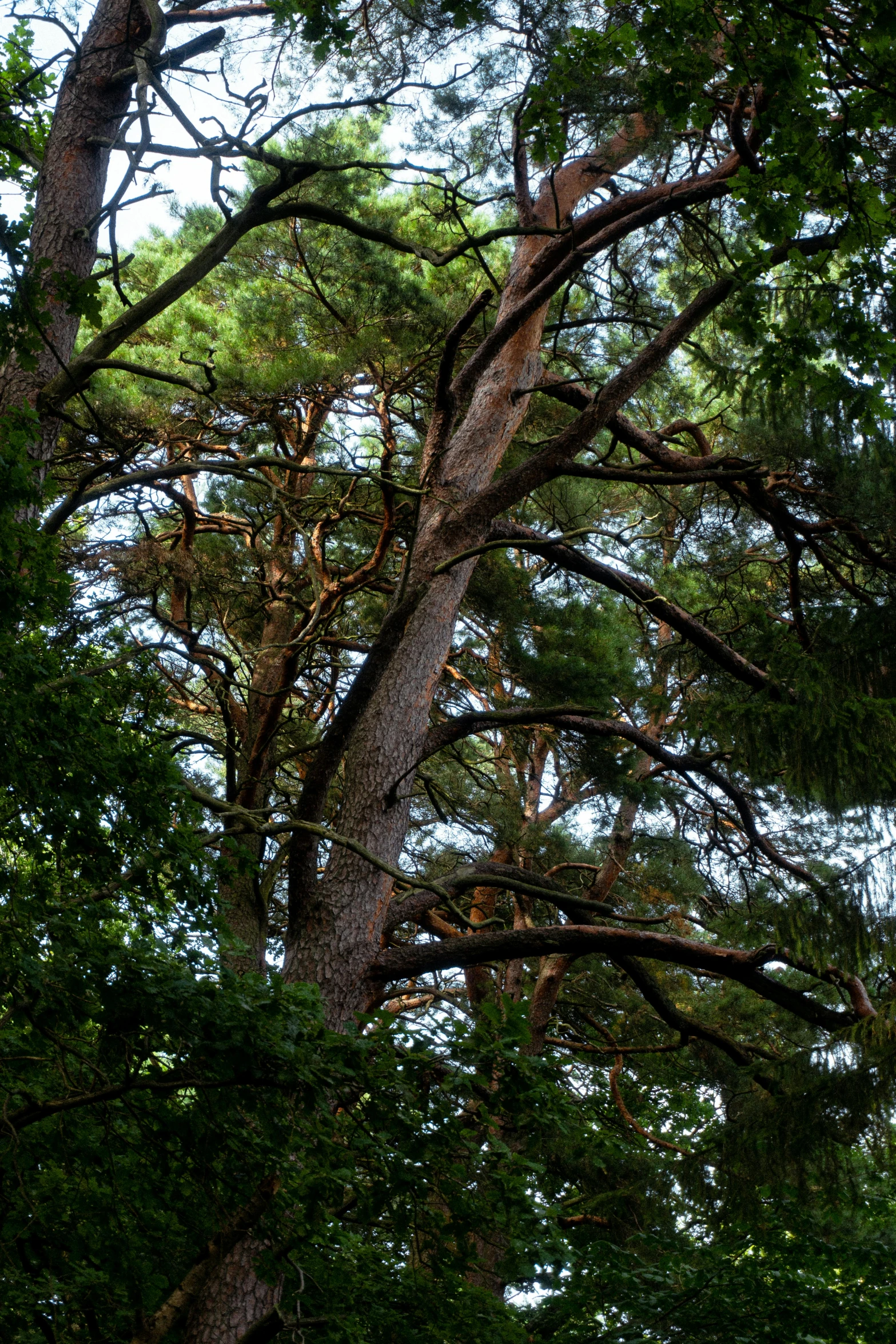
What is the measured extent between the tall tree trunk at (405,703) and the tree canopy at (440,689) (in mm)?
26

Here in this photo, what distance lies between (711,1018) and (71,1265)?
8.85 meters

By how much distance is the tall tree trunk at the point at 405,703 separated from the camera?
181 inches

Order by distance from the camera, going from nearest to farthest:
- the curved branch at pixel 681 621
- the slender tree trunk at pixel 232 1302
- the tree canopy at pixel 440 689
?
the tree canopy at pixel 440 689 → the slender tree trunk at pixel 232 1302 → the curved branch at pixel 681 621

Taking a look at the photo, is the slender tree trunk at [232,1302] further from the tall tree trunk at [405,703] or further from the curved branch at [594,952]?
the curved branch at [594,952]

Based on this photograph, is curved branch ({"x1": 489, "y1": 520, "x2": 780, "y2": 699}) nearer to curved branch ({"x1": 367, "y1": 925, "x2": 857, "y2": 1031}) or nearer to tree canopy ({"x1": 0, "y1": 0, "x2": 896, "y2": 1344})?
tree canopy ({"x1": 0, "y1": 0, "x2": 896, "y2": 1344})

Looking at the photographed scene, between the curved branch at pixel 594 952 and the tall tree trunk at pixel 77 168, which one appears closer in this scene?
the tall tree trunk at pixel 77 168

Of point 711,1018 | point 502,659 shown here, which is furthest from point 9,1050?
point 711,1018

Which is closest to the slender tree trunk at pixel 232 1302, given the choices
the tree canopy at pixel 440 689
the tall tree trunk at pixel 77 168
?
the tree canopy at pixel 440 689

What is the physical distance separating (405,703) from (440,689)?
430cm

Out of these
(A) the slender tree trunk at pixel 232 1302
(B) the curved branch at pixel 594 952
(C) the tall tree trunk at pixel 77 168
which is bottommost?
(A) the slender tree trunk at pixel 232 1302

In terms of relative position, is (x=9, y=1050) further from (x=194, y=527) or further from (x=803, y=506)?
(x=803, y=506)

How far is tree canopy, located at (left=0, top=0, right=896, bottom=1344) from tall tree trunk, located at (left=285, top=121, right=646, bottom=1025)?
0.03 meters

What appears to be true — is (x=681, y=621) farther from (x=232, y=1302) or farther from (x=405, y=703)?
(x=232, y=1302)

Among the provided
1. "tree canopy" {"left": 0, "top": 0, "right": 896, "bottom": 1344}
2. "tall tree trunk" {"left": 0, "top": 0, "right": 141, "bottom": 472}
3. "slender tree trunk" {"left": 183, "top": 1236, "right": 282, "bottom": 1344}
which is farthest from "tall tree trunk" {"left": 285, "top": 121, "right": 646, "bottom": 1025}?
"tall tree trunk" {"left": 0, "top": 0, "right": 141, "bottom": 472}
